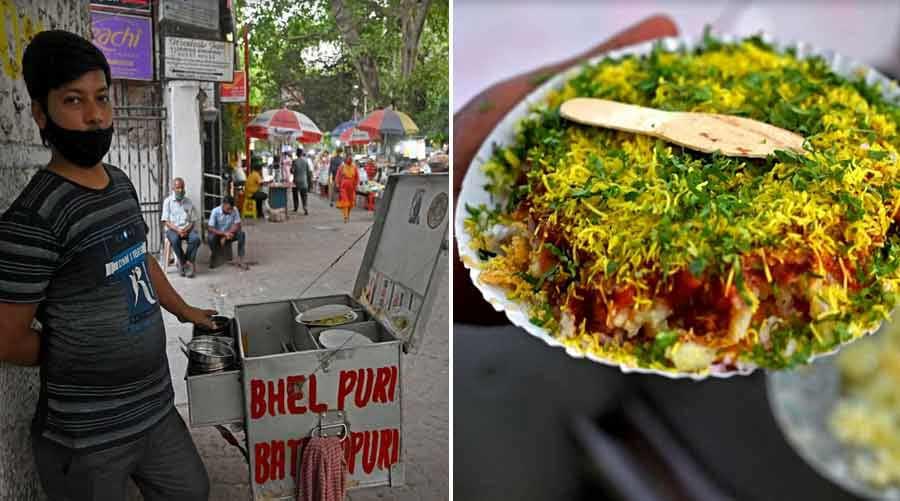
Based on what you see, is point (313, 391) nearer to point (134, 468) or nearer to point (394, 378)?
point (394, 378)

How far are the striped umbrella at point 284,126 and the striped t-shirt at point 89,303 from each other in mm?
293

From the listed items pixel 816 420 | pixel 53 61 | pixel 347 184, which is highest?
pixel 53 61

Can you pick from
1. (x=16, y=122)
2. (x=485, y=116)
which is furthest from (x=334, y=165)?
(x=485, y=116)

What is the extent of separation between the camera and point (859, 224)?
1.45m

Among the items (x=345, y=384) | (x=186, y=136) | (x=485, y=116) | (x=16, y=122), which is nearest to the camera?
(x=16, y=122)

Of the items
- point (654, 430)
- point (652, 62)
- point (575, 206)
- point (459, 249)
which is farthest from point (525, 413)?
point (652, 62)

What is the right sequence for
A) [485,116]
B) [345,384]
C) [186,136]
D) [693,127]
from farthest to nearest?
[485,116], [693,127], [345,384], [186,136]

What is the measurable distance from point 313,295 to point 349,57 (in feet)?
1.81

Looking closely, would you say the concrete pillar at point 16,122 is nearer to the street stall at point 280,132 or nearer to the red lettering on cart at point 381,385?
the street stall at point 280,132

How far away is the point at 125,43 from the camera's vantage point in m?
1.29

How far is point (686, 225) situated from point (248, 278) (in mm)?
964

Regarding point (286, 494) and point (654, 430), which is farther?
point (654, 430)

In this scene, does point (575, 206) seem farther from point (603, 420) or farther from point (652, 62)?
point (652, 62)

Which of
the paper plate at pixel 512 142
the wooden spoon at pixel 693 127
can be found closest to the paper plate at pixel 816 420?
the wooden spoon at pixel 693 127
